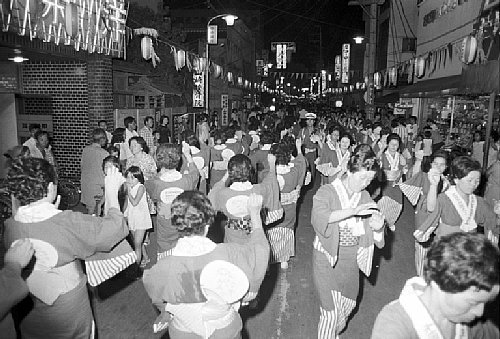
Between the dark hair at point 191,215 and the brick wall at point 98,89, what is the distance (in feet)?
33.3

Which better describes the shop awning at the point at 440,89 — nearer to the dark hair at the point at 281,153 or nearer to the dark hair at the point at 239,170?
the dark hair at the point at 281,153

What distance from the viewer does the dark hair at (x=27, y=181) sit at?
306cm

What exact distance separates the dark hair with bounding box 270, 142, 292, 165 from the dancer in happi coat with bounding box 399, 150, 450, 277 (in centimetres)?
178

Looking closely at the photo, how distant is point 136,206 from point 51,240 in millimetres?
3223

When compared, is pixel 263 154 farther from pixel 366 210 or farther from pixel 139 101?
pixel 139 101

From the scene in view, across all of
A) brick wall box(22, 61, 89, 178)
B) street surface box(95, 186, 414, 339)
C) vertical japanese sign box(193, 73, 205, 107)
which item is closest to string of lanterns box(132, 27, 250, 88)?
brick wall box(22, 61, 89, 178)

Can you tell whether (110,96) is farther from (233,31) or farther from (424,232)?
(233,31)

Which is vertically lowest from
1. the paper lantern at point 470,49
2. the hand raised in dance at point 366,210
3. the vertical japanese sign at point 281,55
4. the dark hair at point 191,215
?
the hand raised in dance at point 366,210

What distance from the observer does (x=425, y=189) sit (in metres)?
6.36

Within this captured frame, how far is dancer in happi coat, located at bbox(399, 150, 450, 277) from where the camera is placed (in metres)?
4.97

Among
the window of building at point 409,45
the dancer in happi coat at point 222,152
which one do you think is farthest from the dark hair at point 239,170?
the window of building at point 409,45

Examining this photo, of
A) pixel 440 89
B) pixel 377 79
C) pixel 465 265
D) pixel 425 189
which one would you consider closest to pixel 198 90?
pixel 377 79

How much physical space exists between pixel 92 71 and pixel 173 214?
10438mm

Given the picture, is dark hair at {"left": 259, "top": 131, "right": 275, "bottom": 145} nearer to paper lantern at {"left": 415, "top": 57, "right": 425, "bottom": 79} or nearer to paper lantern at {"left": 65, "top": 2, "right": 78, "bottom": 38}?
paper lantern at {"left": 65, "top": 2, "right": 78, "bottom": 38}
